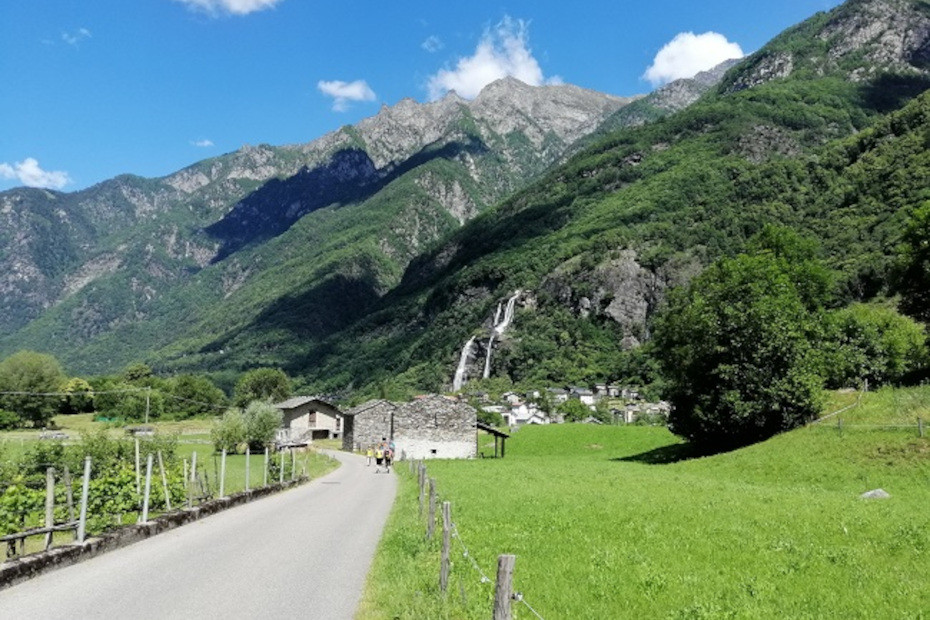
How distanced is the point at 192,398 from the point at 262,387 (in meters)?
15.7

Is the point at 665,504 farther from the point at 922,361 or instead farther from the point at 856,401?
the point at 922,361

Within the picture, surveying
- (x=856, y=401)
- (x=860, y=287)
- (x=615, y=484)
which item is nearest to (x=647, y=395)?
(x=860, y=287)

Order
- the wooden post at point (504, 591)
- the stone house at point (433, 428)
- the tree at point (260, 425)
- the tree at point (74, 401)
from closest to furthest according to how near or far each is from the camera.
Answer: the wooden post at point (504, 591)
the tree at point (260, 425)
the stone house at point (433, 428)
the tree at point (74, 401)

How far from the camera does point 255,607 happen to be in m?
11.7

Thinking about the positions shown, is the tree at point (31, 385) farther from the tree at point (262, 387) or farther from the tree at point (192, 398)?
the tree at point (262, 387)

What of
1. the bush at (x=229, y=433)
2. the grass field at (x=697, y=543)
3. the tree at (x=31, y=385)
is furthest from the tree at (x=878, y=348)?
the tree at (x=31, y=385)

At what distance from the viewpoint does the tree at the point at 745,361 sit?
47625 mm

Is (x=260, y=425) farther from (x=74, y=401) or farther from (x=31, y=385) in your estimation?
(x=74, y=401)

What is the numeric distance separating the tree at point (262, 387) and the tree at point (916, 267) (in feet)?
425

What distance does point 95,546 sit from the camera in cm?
1698

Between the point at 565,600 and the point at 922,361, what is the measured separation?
75.0 m

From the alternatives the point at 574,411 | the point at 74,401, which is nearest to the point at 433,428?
the point at 574,411

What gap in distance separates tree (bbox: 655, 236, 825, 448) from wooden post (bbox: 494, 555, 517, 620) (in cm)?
4444

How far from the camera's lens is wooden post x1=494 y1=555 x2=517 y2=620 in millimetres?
7207
